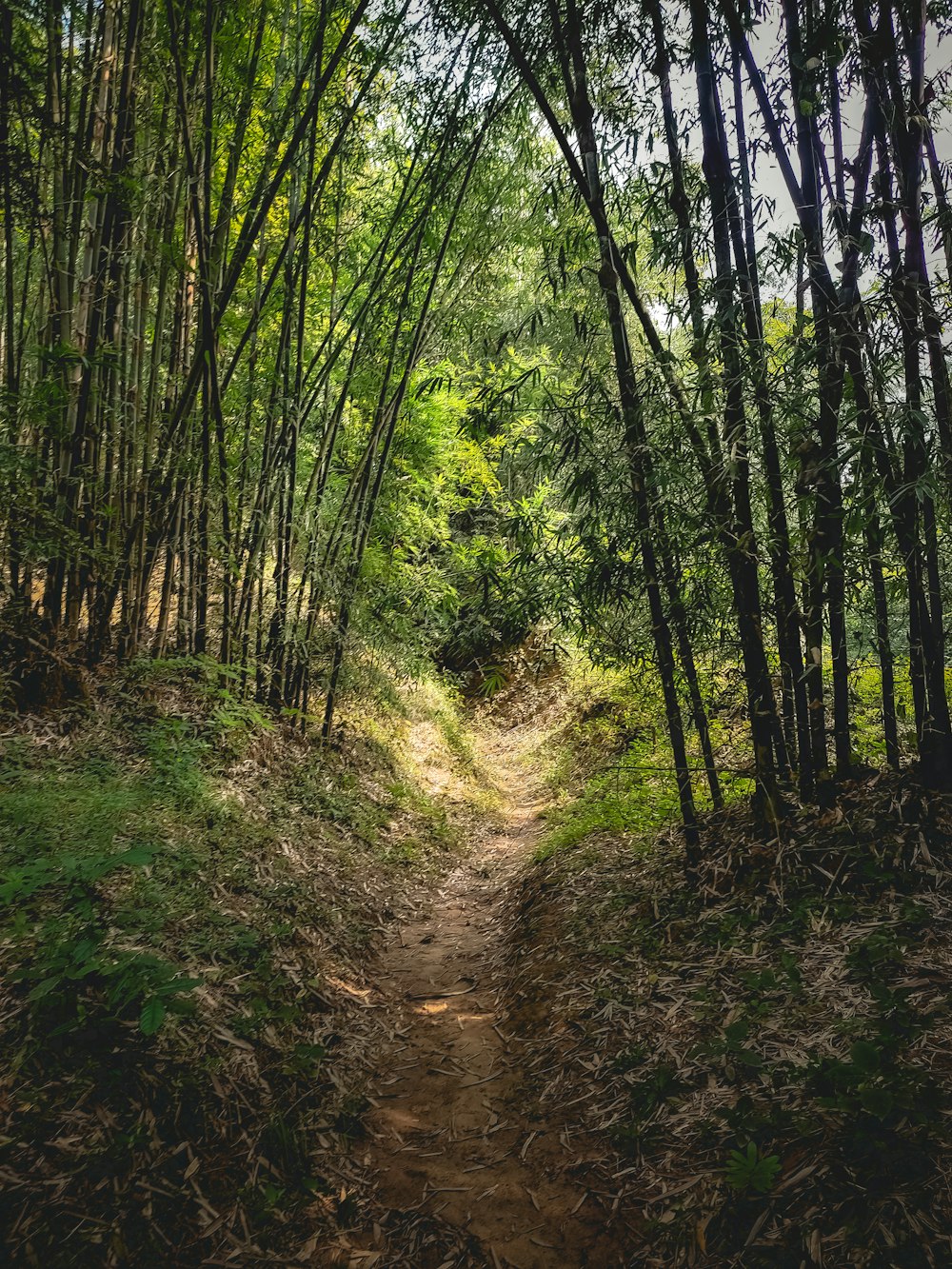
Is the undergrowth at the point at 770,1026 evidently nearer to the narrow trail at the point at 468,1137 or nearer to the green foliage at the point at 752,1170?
the green foliage at the point at 752,1170

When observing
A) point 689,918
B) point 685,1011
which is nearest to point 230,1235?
→ point 685,1011

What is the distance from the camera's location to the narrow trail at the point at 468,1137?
171cm

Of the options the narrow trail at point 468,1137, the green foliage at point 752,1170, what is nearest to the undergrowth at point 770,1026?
the green foliage at point 752,1170

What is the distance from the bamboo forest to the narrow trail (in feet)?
0.05

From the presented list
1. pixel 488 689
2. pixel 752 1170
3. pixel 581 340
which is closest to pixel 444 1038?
pixel 752 1170

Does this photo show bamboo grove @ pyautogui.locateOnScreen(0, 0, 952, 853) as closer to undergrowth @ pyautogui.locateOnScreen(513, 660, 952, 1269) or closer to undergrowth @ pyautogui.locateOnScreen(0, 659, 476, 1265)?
undergrowth @ pyautogui.locateOnScreen(513, 660, 952, 1269)

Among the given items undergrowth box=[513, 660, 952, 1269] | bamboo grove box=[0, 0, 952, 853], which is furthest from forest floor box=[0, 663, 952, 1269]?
bamboo grove box=[0, 0, 952, 853]

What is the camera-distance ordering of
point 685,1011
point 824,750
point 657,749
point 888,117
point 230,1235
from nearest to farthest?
point 230,1235
point 685,1011
point 888,117
point 824,750
point 657,749

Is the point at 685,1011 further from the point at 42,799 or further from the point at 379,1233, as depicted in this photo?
the point at 42,799

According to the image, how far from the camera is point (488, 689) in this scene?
3.65 metres

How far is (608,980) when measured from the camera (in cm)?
257

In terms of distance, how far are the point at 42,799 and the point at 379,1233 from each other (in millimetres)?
1865

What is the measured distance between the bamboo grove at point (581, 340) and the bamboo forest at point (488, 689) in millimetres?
27

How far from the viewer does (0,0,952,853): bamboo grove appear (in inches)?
95.7
